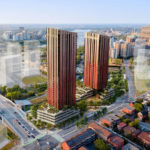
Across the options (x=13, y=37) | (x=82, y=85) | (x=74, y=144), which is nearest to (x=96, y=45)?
(x=82, y=85)

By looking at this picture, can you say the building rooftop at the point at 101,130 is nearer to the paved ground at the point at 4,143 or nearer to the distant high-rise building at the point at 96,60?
the paved ground at the point at 4,143

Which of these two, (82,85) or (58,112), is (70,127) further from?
(82,85)

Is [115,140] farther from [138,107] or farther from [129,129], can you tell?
[138,107]

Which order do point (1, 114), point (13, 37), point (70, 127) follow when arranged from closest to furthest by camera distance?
point (70, 127) → point (1, 114) → point (13, 37)

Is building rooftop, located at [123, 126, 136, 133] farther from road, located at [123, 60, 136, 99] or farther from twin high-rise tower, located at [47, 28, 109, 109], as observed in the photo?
road, located at [123, 60, 136, 99]

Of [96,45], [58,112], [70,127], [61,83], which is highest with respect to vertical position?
[96,45]

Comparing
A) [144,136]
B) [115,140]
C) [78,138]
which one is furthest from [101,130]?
[144,136]

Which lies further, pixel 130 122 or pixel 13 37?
pixel 13 37
